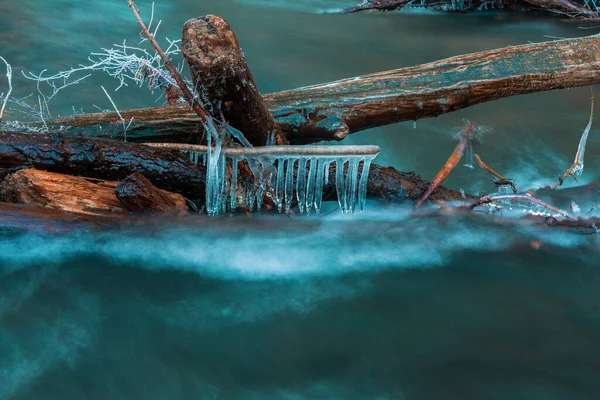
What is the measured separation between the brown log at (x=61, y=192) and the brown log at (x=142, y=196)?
0.48ft

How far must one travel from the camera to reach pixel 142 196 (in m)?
3.47

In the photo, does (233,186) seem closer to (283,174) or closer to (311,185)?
Answer: (283,174)

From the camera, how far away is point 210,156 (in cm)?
358

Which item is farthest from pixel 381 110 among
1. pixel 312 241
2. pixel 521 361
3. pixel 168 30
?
pixel 168 30

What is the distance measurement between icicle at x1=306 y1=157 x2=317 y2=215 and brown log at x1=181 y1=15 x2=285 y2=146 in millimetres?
402

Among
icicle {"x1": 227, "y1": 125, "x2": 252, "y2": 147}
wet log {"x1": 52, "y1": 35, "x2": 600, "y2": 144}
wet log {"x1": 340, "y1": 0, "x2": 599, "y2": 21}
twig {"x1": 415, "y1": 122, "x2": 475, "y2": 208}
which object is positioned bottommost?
twig {"x1": 415, "y1": 122, "x2": 475, "y2": 208}

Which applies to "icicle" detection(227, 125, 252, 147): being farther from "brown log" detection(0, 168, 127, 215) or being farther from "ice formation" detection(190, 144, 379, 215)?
"brown log" detection(0, 168, 127, 215)

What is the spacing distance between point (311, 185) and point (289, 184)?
144mm

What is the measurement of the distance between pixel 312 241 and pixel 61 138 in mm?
1700

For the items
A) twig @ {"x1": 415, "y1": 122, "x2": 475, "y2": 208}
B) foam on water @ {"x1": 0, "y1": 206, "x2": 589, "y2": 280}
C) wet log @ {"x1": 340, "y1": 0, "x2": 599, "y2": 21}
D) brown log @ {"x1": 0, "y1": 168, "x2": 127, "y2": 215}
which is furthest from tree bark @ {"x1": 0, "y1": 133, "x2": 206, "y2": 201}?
wet log @ {"x1": 340, "y1": 0, "x2": 599, "y2": 21}

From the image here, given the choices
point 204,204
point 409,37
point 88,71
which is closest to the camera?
point 204,204

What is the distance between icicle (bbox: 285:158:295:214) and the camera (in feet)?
12.1

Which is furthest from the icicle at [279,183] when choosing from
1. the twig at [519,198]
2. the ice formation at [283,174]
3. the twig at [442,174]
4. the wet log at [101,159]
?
the twig at [519,198]

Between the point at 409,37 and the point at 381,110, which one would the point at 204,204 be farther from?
the point at 409,37
